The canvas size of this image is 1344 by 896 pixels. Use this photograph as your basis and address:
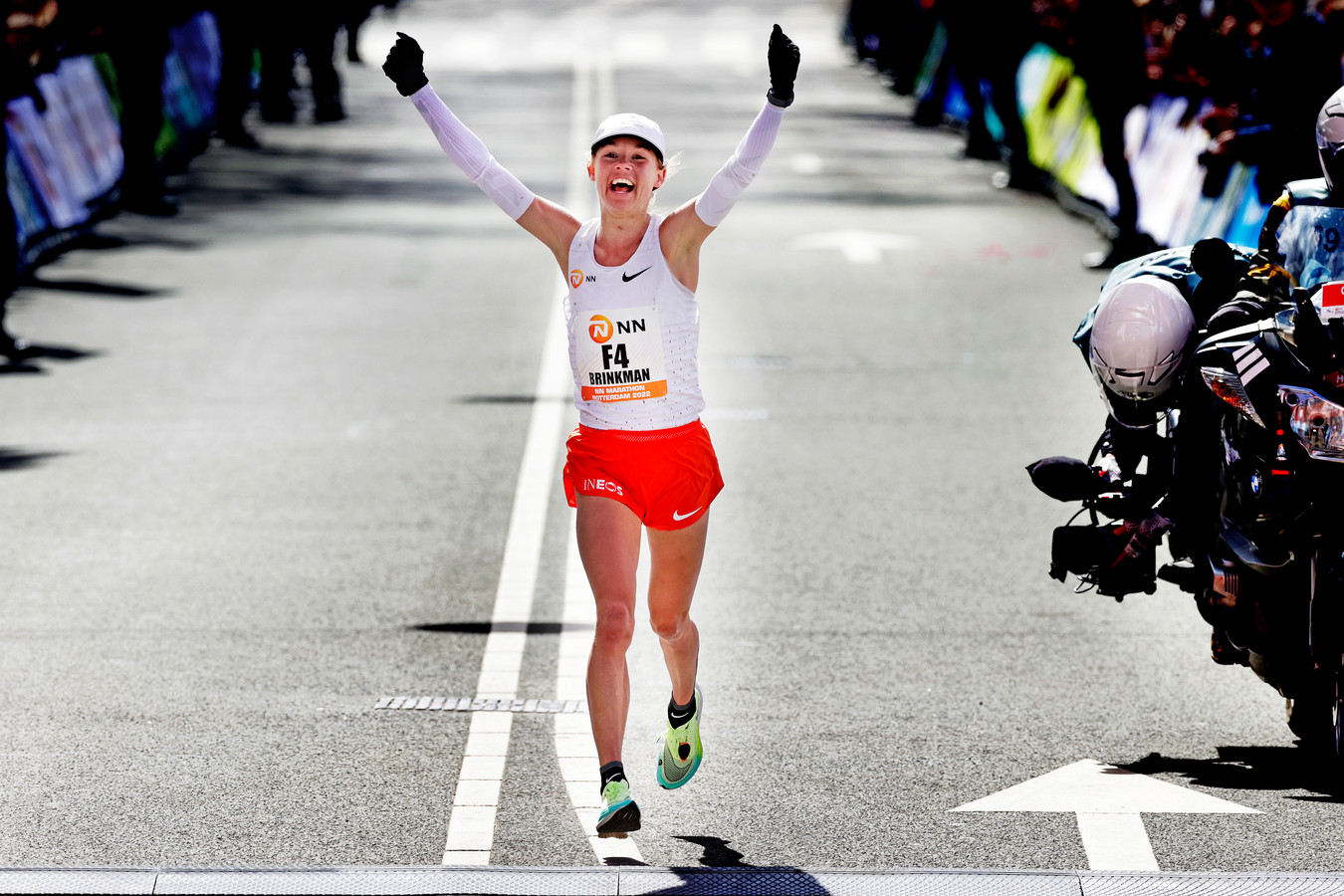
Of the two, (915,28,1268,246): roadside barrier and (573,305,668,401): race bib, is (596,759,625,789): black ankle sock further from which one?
(915,28,1268,246): roadside barrier

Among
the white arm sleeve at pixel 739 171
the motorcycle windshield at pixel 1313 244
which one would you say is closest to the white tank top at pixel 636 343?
the white arm sleeve at pixel 739 171

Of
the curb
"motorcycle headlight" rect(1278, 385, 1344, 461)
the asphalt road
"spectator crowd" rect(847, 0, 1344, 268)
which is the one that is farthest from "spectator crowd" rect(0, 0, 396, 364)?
"motorcycle headlight" rect(1278, 385, 1344, 461)

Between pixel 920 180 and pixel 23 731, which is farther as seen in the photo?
pixel 920 180

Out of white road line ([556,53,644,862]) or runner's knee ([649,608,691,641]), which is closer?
white road line ([556,53,644,862])

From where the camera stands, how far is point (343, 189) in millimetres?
26734

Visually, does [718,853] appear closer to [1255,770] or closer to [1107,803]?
[1107,803]

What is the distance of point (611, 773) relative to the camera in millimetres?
5934

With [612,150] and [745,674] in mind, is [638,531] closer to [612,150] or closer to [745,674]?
[612,150]

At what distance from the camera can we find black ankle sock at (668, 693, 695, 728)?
6.36 meters

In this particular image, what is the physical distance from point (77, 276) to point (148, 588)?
11.3m

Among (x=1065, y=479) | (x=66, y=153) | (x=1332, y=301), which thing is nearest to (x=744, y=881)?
(x=1065, y=479)

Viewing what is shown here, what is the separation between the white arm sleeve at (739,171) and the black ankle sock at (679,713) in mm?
1487

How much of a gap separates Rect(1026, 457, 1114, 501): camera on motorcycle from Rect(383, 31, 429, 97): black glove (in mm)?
2415

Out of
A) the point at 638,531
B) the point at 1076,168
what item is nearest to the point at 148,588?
the point at 638,531
